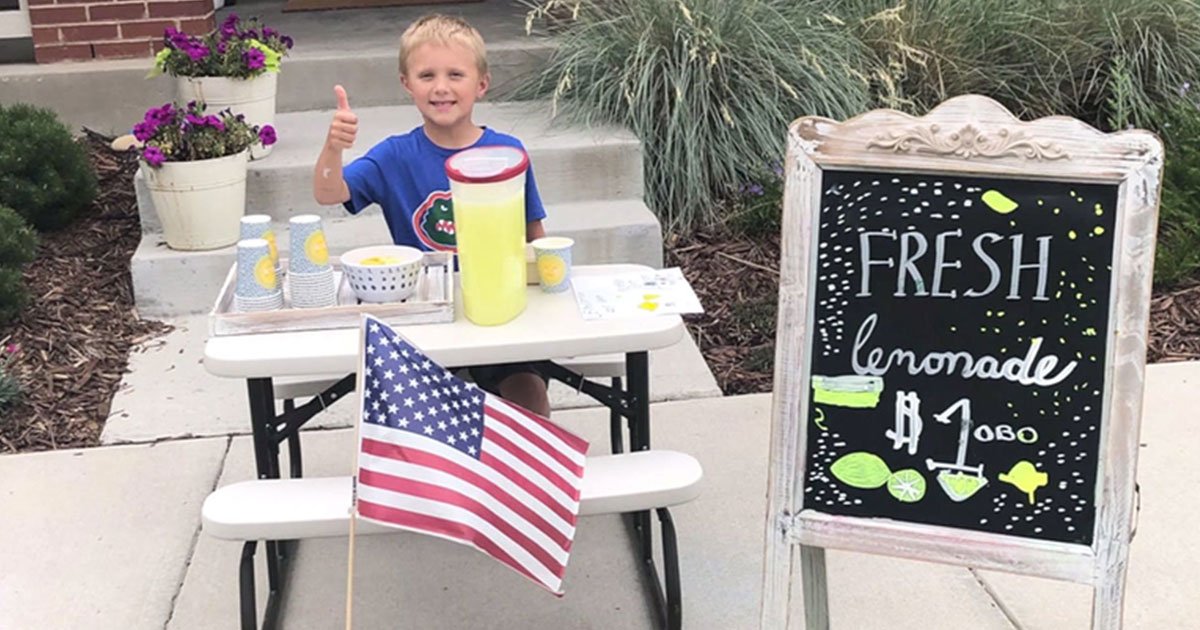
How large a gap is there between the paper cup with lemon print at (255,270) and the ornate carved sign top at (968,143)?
1.26 m

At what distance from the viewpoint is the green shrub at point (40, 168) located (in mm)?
4965

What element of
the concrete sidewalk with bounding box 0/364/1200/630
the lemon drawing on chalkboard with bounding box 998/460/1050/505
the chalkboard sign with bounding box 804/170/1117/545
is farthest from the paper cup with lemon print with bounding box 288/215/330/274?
the lemon drawing on chalkboard with bounding box 998/460/1050/505

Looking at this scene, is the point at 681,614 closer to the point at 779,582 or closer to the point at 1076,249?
the point at 779,582

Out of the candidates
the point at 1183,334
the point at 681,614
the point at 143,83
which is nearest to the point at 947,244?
the point at 681,614

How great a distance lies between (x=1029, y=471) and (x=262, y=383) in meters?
1.65

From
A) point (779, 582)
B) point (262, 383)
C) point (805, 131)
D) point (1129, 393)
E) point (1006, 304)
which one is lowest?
point (779, 582)

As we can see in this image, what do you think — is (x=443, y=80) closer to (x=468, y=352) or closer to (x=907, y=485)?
(x=468, y=352)

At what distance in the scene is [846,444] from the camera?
215 centimetres

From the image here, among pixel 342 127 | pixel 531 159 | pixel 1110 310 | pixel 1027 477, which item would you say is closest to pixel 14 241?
pixel 531 159

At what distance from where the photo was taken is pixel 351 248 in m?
4.82

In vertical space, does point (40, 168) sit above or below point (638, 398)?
above

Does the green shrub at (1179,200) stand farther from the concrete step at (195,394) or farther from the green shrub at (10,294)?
the green shrub at (10,294)

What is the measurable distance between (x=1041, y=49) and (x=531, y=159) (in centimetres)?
270

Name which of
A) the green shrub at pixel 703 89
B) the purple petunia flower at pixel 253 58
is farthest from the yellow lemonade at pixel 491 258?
the purple petunia flower at pixel 253 58
